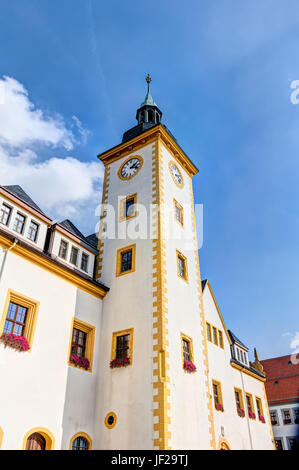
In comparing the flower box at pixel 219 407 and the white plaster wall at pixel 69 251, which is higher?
the white plaster wall at pixel 69 251

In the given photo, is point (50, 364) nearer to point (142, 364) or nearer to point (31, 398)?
point (31, 398)

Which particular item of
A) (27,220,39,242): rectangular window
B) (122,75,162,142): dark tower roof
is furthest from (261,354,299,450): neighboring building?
(27,220,39,242): rectangular window

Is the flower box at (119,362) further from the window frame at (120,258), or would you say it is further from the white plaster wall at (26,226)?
the white plaster wall at (26,226)

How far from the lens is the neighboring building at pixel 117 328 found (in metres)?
15.2

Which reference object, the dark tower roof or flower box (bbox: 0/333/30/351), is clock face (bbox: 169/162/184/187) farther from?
flower box (bbox: 0/333/30/351)

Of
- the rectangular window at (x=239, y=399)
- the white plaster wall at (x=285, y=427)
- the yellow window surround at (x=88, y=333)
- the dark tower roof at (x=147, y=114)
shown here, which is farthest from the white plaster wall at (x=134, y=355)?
the white plaster wall at (x=285, y=427)

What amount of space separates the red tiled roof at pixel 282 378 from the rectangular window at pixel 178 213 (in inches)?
1374

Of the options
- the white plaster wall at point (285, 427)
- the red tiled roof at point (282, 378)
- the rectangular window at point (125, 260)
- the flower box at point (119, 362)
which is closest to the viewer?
the flower box at point (119, 362)

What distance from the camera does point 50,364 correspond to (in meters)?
15.8

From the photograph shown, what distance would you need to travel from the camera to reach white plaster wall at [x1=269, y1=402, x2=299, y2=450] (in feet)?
143

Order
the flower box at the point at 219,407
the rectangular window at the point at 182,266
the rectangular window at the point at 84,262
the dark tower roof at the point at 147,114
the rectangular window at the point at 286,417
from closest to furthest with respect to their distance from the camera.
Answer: the rectangular window at the point at 84,262, the rectangular window at the point at 182,266, the flower box at the point at 219,407, the dark tower roof at the point at 147,114, the rectangular window at the point at 286,417

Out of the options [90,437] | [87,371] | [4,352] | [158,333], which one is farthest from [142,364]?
[4,352]

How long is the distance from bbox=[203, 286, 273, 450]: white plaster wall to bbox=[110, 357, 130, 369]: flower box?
816cm

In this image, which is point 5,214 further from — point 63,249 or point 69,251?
point 69,251
